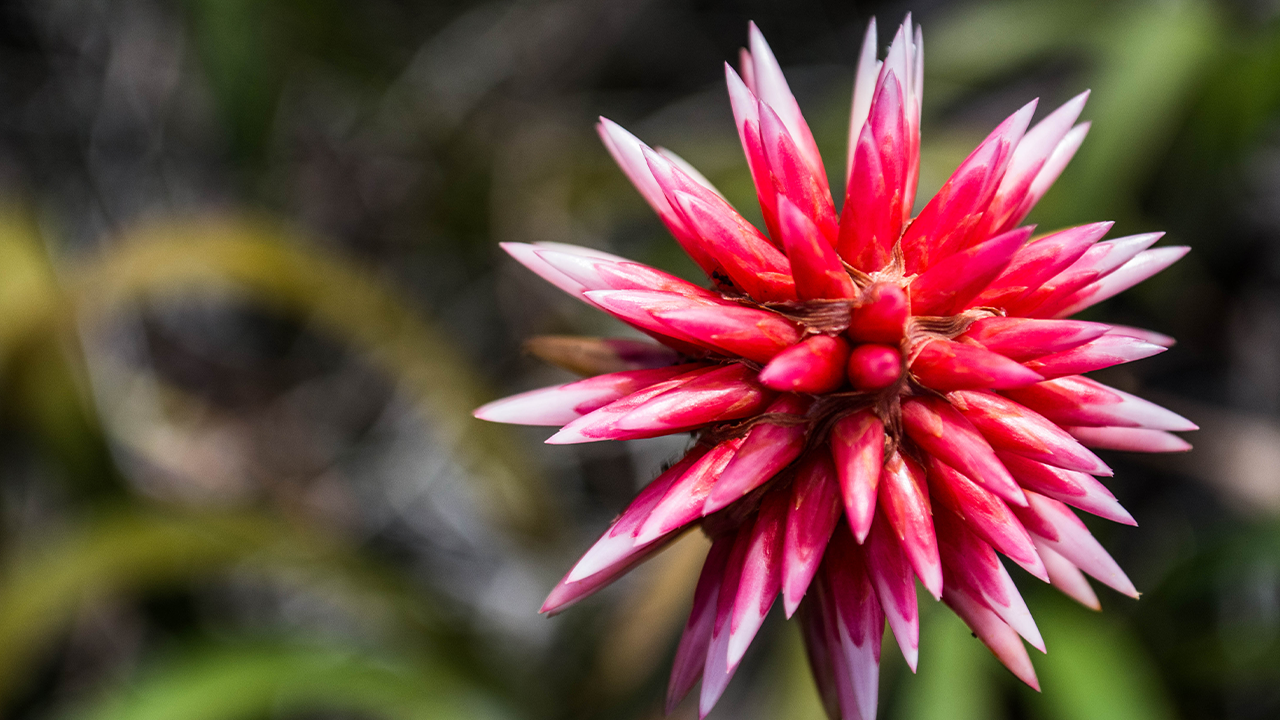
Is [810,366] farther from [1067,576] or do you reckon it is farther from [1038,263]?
[1067,576]

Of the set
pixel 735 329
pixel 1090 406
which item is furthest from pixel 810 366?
pixel 1090 406

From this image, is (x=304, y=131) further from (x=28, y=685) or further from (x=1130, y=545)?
(x=1130, y=545)

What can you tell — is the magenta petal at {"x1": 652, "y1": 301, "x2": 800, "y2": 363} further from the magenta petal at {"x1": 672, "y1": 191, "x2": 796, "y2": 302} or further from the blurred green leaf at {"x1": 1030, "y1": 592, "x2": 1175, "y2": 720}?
the blurred green leaf at {"x1": 1030, "y1": 592, "x2": 1175, "y2": 720}

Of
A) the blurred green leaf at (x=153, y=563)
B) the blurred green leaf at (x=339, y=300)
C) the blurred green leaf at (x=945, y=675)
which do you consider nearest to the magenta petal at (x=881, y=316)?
the blurred green leaf at (x=945, y=675)

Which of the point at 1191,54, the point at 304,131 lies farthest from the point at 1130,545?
the point at 304,131

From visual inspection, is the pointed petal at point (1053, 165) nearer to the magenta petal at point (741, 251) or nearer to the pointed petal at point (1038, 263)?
the pointed petal at point (1038, 263)

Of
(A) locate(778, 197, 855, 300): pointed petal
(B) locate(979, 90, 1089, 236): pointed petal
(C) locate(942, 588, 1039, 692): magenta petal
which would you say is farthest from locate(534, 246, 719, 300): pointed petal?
(C) locate(942, 588, 1039, 692): magenta petal

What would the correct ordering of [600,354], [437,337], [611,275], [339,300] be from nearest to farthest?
[611,275] → [600,354] → [339,300] → [437,337]
